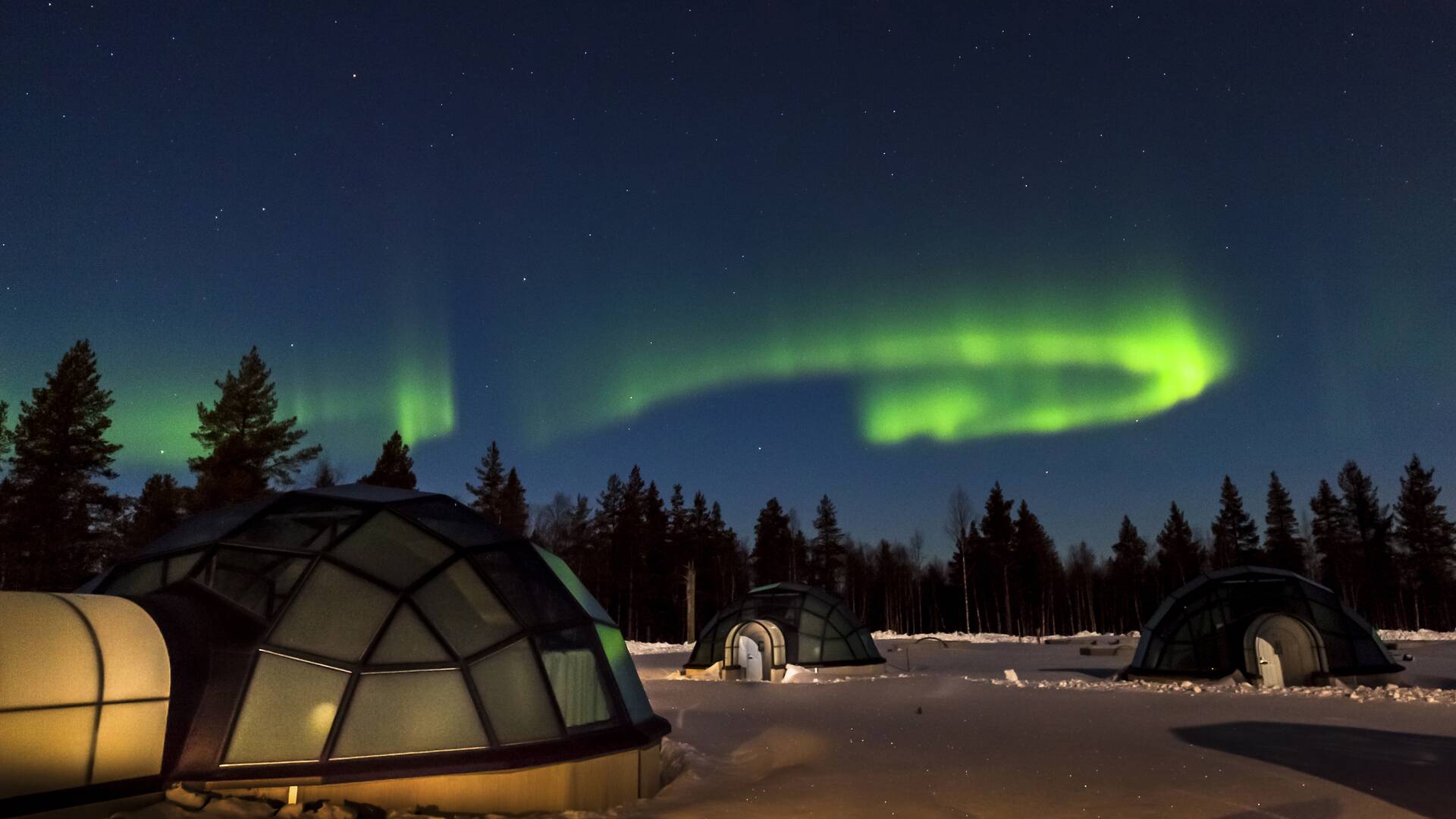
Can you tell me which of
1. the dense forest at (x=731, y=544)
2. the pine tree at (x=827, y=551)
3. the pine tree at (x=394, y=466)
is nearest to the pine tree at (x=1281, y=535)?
the dense forest at (x=731, y=544)

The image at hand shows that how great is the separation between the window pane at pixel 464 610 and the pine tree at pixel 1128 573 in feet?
285

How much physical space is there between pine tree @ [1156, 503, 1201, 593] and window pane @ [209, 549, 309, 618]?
278 ft

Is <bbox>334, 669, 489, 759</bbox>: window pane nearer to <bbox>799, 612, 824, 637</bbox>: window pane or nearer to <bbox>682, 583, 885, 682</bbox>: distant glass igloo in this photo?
<bbox>682, 583, 885, 682</bbox>: distant glass igloo

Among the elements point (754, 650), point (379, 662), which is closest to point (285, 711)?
point (379, 662)

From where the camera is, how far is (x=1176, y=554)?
7862 cm

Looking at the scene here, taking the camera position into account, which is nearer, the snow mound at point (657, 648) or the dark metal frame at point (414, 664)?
the dark metal frame at point (414, 664)

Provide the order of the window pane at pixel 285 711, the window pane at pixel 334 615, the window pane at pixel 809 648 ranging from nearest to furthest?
the window pane at pixel 285 711
the window pane at pixel 334 615
the window pane at pixel 809 648

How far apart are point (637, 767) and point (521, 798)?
1610 mm

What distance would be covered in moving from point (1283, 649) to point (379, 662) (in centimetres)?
2302

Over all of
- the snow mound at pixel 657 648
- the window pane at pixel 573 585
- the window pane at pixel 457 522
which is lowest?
the snow mound at pixel 657 648

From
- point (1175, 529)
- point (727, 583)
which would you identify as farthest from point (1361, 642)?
point (1175, 529)

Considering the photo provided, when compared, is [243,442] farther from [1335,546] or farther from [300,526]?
[1335,546]

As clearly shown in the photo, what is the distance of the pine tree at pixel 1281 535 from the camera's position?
A: 245 feet

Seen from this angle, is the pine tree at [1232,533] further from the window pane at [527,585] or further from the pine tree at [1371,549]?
the window pane at [527,585]
